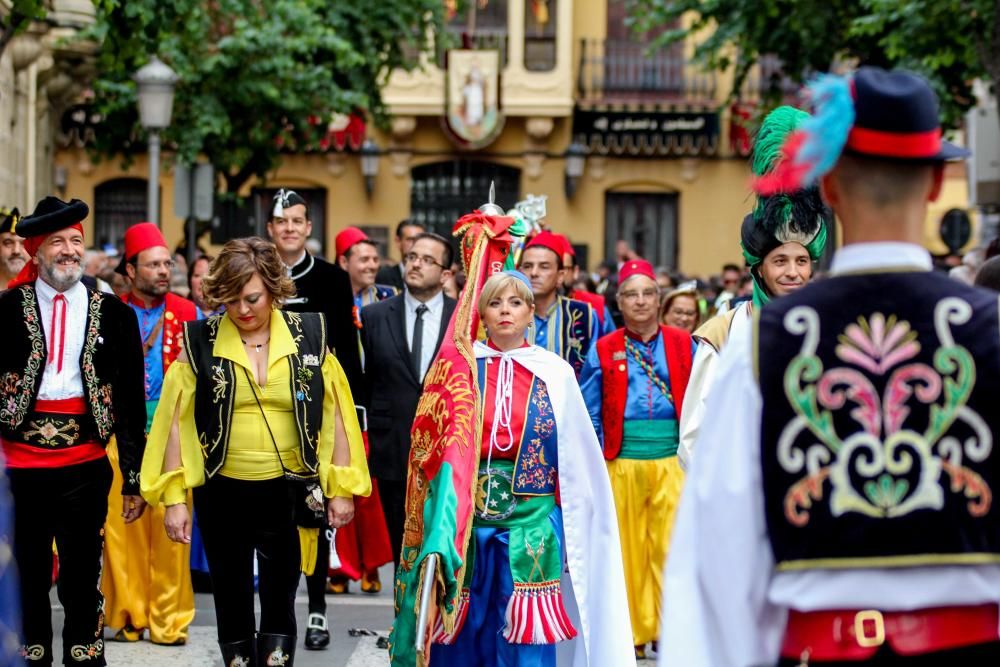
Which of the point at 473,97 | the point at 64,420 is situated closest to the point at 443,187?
the point at 473,97

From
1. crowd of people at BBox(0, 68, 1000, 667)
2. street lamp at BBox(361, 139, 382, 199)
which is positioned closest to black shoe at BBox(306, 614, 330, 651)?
crowd of people at BBox(0, 68, 1000, 667)

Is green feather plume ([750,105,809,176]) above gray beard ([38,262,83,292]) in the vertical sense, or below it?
above

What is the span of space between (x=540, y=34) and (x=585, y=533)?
2657cm

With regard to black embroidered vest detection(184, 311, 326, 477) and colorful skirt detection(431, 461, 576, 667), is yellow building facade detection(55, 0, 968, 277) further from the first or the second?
colorful skirt detection(431, 461, 576, 667)

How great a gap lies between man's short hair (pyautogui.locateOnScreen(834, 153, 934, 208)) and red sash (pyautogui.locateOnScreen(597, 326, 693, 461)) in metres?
5.54

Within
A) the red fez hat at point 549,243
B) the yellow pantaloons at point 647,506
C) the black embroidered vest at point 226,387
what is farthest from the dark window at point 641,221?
the black embroidered vest at point 226,387

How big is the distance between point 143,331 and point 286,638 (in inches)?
112

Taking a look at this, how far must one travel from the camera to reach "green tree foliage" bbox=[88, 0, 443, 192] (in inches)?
845

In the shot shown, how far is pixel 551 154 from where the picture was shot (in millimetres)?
33219

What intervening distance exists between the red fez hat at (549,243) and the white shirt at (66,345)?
354 cm

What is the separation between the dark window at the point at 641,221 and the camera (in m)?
33.8

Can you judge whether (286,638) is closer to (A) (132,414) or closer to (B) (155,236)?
(A) (132,414)

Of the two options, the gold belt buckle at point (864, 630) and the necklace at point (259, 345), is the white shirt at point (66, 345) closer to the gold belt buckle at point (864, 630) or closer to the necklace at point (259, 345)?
the necklace at point (259, 345)

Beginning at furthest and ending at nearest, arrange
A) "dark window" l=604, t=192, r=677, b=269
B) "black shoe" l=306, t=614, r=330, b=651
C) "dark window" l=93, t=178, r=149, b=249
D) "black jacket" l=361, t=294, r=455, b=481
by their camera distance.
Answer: "dark window" l=604, t=192, r=677, b=269
"dark window" l=93, t=178, r=149, b=249
"black jacket" l=361, t=294, r=455, b=481
"black shoe" l=306, t=614, r=330, b=651
